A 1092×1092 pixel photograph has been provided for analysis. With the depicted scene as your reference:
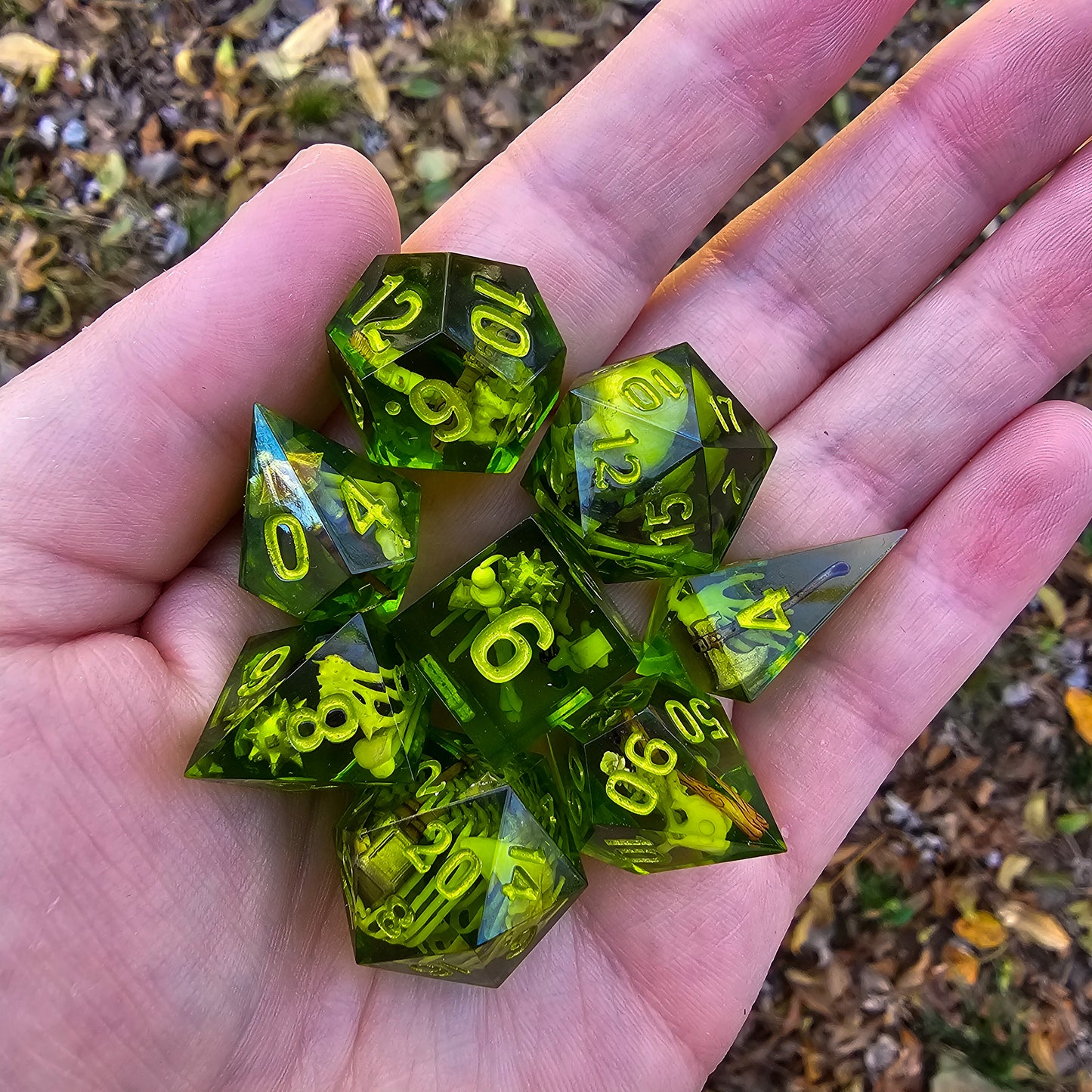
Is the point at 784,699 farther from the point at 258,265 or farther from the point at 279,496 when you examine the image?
the point at 258,265

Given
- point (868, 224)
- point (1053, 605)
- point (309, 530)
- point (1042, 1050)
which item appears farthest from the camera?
point (1053, 605)

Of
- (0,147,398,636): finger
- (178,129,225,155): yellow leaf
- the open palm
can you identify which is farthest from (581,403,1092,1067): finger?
(178,129,225,155): yellow leaf

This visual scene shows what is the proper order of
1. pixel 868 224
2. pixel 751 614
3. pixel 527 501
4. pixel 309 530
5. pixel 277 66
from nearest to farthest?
pixel 309 530
pixel 751 614
pixel 527 501
pixel 868 224
pixel 277 66

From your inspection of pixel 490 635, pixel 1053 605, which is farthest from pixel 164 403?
pixel 1053 605

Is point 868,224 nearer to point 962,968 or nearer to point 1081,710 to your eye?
point 1081,710

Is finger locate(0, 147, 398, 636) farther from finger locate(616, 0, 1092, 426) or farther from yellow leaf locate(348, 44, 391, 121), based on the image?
yellow leaf locate(348, 44, 391, 121)

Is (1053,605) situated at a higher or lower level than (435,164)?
lower

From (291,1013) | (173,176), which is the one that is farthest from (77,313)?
(291,1013)

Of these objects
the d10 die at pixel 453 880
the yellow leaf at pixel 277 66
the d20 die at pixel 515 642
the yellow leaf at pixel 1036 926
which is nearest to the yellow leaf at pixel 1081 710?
the yellow leaf at pixel 1036 926
